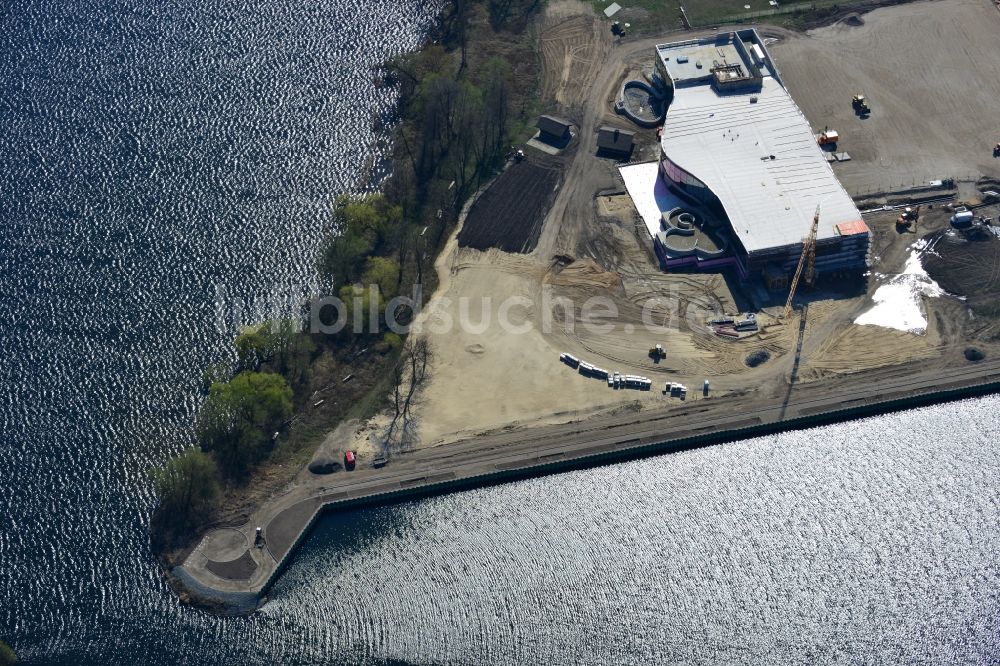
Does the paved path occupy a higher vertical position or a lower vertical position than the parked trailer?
lower

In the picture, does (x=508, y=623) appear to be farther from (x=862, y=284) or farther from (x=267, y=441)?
(x=862, y=284)

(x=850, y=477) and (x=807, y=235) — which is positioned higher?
(x=807, y=235)

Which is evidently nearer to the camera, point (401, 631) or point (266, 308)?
point (401, 631)

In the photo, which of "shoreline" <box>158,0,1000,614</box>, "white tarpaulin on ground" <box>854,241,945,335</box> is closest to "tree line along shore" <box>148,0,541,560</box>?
"shoreline" <box>158,0,1000,614</box>

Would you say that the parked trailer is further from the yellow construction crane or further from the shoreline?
the yellow construction crane

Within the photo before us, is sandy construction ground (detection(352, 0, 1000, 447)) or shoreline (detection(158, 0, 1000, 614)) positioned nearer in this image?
shoreline (detection(158, 0, 1000, 614))

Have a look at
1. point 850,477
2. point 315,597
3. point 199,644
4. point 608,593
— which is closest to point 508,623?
point 608,593

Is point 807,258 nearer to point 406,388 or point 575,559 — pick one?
point 575,559
